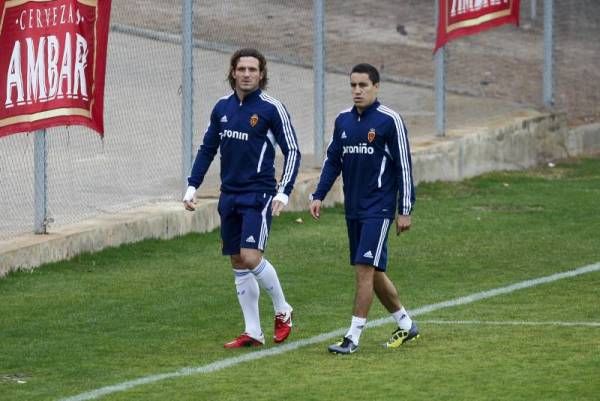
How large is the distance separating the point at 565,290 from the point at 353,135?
2997 millimetres

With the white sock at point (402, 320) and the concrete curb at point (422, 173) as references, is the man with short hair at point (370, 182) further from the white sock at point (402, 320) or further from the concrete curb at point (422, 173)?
the concrete curb at point (422, 173)

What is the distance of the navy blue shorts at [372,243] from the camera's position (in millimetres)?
10438

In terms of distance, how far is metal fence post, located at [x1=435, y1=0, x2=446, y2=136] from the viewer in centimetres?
1981

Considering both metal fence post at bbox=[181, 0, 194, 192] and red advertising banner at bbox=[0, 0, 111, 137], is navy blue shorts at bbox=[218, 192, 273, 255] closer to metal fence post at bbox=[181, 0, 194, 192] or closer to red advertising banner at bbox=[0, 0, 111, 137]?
red advertising banner at bbox=[0, 0, 111, 137]

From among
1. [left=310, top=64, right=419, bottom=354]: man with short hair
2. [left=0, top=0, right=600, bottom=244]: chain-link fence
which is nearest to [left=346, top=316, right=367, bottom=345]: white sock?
[left=310, top=64, right=419, bottom=354]: man with short hair

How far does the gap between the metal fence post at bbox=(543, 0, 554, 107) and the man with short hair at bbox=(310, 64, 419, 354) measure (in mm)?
11768

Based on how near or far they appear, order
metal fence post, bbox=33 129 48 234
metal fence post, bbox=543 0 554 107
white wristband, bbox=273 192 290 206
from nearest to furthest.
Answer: white wristband, bbox=273 192 290 206 < metal fence post, bbox=33 129 48 234 < metal fence post, bbox=543 0 554 107

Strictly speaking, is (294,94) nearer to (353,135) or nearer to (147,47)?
(147,47)

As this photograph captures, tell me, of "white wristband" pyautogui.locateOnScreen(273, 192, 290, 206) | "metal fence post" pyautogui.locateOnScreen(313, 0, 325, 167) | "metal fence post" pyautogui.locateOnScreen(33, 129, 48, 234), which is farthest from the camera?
"metal fence post" pyautogui.locateOnScreen(313, 0, 325, 167)

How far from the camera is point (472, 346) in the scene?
1054cm

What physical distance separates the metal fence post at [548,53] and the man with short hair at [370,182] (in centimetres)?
1177

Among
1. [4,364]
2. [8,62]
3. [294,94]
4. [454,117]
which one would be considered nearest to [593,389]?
[4,364]

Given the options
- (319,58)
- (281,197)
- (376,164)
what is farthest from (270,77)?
(376,164)

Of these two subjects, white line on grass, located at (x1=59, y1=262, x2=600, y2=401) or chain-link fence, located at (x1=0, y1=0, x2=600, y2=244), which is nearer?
white line on grass, located at (x1=59, y1=262, x2=600, y2=401)
